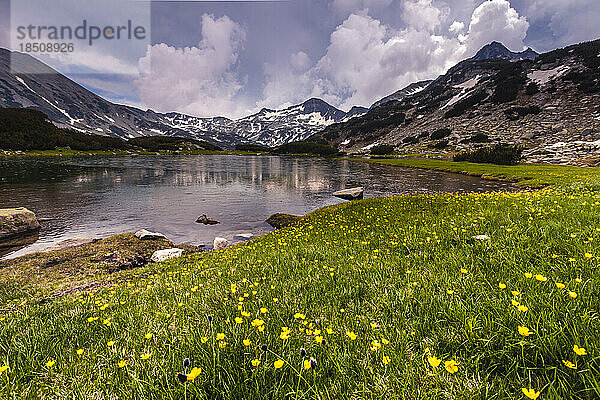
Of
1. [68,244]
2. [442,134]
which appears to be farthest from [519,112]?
[68,244]

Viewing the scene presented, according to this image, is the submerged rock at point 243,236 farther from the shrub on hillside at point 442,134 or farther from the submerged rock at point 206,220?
the shrub on hillside at point 442,134

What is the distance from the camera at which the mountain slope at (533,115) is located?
235 feet

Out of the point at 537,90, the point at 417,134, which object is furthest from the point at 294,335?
the point at 537,90

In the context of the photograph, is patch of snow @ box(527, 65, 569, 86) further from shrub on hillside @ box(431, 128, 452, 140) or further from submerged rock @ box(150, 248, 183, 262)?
submerged rock @ box(150, 248, 183, 262)

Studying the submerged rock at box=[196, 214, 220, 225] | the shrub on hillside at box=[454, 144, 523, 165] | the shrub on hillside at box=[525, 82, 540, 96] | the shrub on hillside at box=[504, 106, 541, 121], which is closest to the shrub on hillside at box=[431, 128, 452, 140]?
the shrub on hillside at box=[504, 106, 541, 121]

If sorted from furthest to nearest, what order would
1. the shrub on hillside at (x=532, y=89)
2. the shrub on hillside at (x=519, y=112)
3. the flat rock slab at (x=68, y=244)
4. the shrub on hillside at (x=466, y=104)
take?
the shrub on hillside at (x=466, y=104)
the shrub on hillside at (x=532, y=89)
the shrub on hillside at (x=519, y=112)
the flat rock slab at (x=68, y=244)

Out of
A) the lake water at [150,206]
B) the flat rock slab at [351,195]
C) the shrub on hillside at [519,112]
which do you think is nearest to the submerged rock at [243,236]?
the lake water at [150,206]

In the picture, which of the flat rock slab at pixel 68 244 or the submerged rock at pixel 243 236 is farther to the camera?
the submerged rock at pixel 243 236

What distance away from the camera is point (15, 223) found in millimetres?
16125

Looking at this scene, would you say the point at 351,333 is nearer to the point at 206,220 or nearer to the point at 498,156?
the point at 206,220

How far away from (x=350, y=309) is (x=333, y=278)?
1.26 m

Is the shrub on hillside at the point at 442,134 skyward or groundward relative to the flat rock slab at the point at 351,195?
skyward

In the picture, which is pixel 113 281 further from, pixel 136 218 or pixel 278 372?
pixel 136 218

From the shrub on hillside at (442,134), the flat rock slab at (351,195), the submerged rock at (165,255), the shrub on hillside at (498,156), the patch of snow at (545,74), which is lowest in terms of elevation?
the submerged rock at (165,255)
